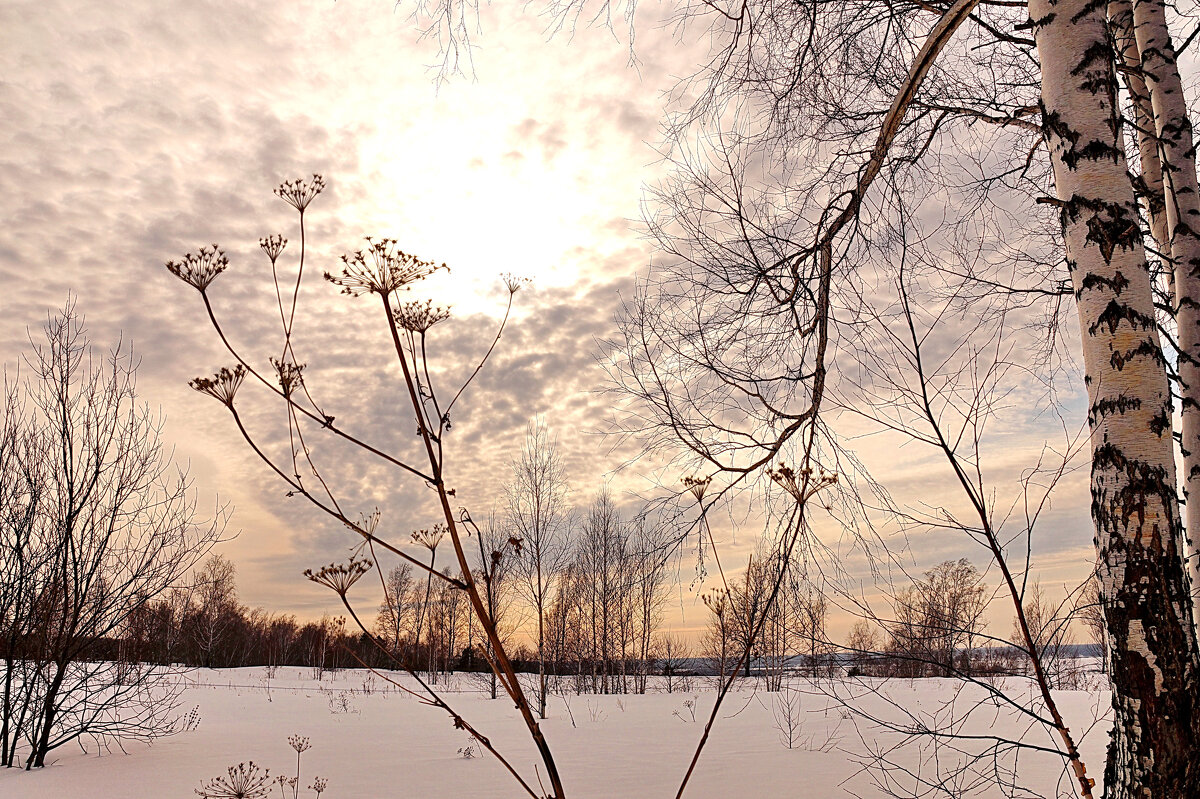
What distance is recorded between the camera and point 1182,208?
10.7ft

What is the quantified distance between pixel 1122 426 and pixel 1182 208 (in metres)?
2.01

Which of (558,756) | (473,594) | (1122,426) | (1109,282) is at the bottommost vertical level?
(558,756)

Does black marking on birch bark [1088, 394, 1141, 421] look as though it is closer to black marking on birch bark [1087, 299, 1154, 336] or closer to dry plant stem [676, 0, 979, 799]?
black marking on birch bark [1087, 299, 1154, 336]

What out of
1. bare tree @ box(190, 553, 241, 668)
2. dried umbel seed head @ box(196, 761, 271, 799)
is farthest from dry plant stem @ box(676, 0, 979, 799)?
bare tree @ box(190, 553, 241, 668)

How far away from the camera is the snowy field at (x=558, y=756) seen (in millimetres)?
6211

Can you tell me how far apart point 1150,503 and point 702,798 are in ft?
17.4

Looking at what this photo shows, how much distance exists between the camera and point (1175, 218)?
326 centimetres

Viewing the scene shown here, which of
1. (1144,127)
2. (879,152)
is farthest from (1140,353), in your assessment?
(1144,127)

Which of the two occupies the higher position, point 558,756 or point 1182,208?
point 1182,208

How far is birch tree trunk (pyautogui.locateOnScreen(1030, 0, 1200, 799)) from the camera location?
1.80m

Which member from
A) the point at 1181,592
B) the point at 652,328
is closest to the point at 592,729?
the point at 652,328

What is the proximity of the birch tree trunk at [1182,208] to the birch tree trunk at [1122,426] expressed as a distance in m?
1.36

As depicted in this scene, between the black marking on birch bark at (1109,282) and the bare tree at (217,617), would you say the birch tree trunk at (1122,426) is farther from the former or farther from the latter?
the bare tree at (217,617)

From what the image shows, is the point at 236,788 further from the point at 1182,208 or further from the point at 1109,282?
the point at 1182,208
